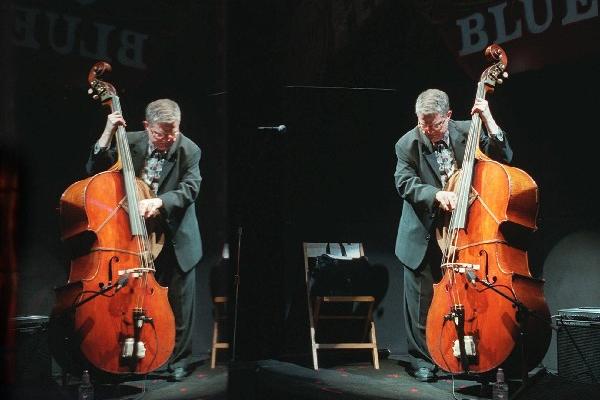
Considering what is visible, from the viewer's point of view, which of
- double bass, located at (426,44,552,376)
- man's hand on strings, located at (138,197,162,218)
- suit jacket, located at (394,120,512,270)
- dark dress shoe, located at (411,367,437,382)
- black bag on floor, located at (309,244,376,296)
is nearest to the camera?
double bass, located at (426,44,552,376)

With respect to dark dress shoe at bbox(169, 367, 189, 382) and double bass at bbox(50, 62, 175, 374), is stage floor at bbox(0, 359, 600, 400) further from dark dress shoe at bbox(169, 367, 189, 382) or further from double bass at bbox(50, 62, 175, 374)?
double bass at bbox(50, 62, 175, 374)

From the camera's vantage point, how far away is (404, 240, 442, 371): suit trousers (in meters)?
4.79

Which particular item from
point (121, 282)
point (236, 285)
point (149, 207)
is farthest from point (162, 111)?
point (236, 285)

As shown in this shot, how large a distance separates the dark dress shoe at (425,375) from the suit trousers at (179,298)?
1615mm

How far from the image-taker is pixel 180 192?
4387 millimetres

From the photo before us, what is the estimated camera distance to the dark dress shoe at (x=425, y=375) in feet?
15.4

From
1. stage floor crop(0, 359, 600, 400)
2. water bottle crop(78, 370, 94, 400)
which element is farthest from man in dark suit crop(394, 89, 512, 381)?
water bottle crop(78, 370, 94, 400)

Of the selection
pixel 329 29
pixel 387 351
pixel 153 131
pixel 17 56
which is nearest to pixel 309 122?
pixel 329 29

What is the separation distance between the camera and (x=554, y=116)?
491 centimetres

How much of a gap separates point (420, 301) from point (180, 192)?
1.89 meters

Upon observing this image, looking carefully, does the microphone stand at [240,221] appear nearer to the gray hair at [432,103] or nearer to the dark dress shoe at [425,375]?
the gray hair at [432,103]

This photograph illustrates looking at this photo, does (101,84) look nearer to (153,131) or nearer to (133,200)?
(153,131)

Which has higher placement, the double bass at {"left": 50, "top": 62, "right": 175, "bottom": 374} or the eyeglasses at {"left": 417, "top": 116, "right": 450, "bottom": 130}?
the eyeglasses at {"left": 417, "top": 116, "right": 450, "bottom": 130}

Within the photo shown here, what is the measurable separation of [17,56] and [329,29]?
238cm
